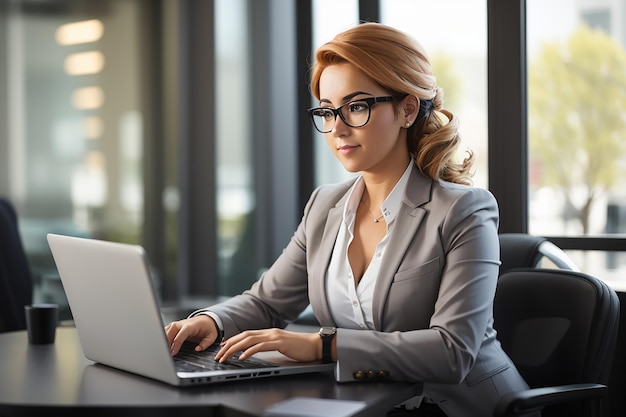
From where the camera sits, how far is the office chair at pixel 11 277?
108 inches

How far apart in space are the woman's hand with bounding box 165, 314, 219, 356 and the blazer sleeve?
368 mm

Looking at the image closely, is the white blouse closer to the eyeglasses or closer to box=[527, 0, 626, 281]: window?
the eyeglasses

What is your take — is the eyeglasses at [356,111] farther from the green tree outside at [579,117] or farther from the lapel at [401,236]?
the green tree outside at [579,117]

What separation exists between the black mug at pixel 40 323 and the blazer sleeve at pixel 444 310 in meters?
0.82

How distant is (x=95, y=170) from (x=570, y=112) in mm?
2797

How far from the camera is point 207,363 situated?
64.3 inches

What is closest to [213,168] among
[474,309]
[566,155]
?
[566,155]

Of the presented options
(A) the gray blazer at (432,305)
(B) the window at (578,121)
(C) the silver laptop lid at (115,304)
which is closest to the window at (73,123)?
(B) the window at (578,121)

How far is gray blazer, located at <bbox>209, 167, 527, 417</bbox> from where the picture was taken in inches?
63.7

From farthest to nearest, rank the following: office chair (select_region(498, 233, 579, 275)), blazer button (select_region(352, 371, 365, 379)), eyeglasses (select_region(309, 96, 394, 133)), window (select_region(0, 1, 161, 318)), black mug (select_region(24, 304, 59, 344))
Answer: window (select_region(0, 1, 161, 318)), office chair (select_region(498, 233, 579, 275)), black mug (select_region(24, 304, 59, 344)), eyeglasses (select_region(309, 96, 394, 133)), blazer button (select_region(352, 371, 365, 379))

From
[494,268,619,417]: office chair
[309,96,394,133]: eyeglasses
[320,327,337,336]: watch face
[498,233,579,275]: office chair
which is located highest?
[309,96,394,133]: eyeglasses


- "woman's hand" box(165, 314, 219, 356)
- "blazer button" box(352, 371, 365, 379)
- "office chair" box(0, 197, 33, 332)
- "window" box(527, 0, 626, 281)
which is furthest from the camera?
"window" box(527, 0, 626, 281)

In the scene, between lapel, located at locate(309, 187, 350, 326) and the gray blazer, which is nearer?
the gray blazer

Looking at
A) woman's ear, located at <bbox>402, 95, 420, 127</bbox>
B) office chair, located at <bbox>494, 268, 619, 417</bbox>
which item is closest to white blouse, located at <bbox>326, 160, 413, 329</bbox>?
woman's ear, located at <bbox>402, 95, 420, 127</bbox>
